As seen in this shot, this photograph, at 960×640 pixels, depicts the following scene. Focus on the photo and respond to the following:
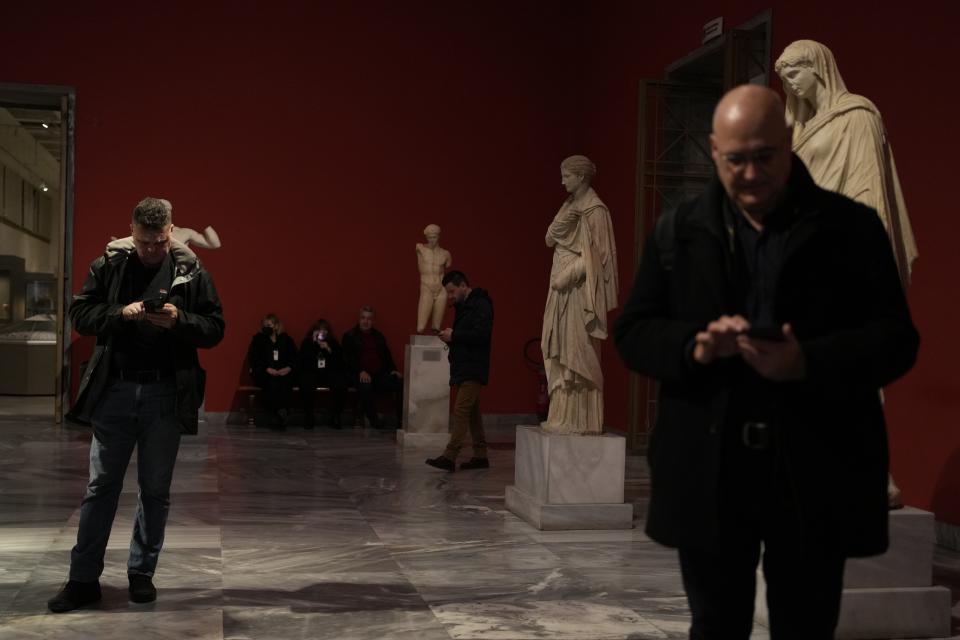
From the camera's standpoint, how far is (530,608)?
4867mm

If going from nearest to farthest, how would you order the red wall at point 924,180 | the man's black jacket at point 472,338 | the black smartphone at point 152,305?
1. the black smartphone at point 152,305
2. the red wall at point 924,180
3. the man's black jacket at point 472,338

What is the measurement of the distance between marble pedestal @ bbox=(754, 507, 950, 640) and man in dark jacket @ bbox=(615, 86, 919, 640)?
2.34m

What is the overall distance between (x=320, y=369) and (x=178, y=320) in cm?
805

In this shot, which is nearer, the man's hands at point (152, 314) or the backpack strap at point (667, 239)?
the backpack strap at point (667, 239)

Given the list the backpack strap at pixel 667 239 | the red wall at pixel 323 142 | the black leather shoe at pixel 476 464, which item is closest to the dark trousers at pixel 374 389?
the red wall at pixel 323 142

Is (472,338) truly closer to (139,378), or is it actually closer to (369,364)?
(369,364)

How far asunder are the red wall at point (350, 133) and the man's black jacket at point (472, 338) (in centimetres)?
322

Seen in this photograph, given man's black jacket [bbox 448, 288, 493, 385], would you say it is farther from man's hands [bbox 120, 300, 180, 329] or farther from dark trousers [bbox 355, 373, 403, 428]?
man's hands [bbox 120, 300, 180, 329]

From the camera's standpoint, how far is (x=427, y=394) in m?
11.4

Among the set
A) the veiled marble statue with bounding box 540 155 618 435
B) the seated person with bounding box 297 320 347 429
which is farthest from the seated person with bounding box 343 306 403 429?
the veiled marble statue with bounding box 540 155 618 435

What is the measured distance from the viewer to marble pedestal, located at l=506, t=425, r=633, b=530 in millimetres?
6781

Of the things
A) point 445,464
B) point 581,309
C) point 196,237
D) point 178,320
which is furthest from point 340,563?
point 196,237

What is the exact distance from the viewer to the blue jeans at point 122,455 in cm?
449

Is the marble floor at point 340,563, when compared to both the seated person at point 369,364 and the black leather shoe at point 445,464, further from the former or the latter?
the seated person at point 369,364
